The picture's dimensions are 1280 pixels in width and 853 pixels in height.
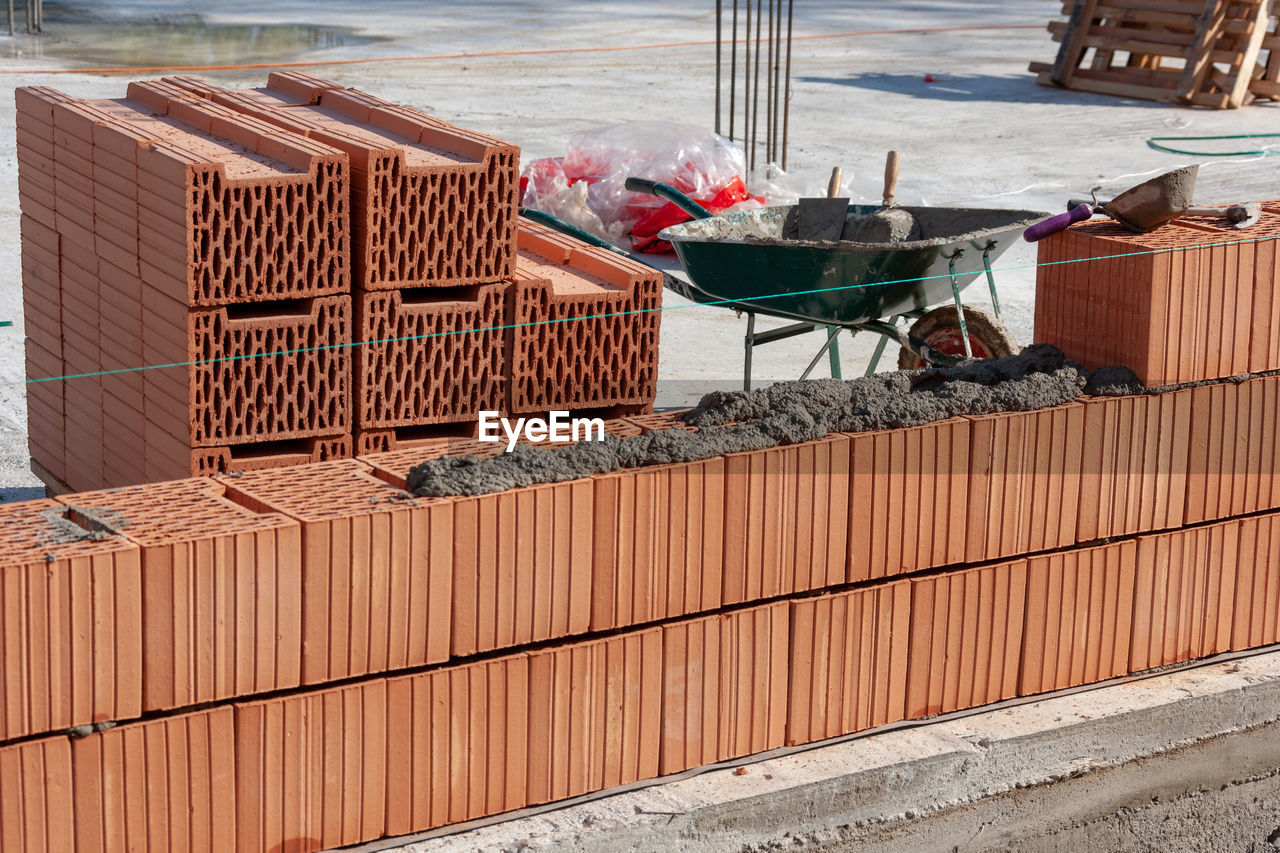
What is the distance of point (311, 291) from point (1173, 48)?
15146 mm

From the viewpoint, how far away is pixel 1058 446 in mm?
4977

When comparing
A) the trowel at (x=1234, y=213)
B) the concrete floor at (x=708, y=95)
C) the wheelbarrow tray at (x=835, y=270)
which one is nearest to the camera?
the trowel at (x=1234, y=213)

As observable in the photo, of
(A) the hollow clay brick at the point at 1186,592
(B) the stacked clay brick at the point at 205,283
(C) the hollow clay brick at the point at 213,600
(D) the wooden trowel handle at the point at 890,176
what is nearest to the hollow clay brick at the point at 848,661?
(A) the hollow clay brick at the point at 1186,592

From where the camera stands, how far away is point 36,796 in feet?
12.0

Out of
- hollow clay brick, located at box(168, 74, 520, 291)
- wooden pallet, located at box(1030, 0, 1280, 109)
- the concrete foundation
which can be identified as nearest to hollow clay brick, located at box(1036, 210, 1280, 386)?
the concrete foundation

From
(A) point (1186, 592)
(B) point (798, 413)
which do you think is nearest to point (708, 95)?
(A) point (1186, 592)

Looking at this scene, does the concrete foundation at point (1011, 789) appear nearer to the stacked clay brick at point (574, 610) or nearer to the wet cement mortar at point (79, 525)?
the stacked clay brick at point (574, 610)

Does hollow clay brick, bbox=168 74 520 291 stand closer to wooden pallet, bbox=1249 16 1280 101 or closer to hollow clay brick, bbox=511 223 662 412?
hollow clay brick, bbox=511 223 662 412

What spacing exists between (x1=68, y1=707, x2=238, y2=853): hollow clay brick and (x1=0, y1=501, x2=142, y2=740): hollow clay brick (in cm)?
8

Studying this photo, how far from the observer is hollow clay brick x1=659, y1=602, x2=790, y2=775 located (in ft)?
14.9

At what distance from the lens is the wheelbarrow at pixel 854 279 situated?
661cm

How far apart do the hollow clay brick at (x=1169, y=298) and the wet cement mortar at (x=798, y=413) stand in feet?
0.41

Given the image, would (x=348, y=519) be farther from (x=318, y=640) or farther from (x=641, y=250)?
(x=641, y=250)
